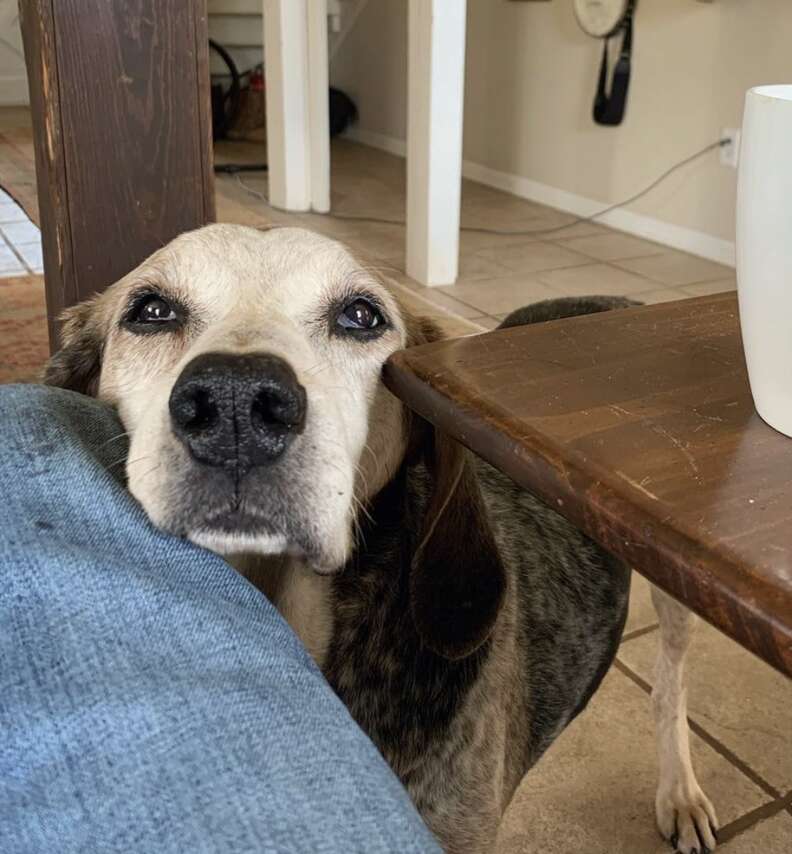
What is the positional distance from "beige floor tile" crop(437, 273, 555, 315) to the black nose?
3078 millimetres

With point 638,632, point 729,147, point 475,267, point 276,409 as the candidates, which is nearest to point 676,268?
point 729,147

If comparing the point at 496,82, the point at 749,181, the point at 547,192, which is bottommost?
the point at 547,192

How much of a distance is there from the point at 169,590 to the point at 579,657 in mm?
1167

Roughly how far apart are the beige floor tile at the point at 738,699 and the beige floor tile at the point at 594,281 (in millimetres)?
2276

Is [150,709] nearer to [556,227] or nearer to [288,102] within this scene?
[288,102]

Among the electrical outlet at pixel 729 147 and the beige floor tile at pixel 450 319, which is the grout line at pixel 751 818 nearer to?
the beige floor tile at pixel 450 319

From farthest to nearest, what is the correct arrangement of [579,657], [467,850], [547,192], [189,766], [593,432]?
[547,192] < [579,657] < [467,850] < [593,432] < [189,766]

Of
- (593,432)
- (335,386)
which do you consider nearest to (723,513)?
(593,432)

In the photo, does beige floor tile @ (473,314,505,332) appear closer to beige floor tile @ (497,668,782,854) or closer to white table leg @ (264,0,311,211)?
beige floor tile @ (497,668,782,854)

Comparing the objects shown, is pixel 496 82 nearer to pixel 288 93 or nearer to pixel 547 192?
pixel 547 192

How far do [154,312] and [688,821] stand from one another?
1.25 metres

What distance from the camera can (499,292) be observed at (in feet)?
13.6

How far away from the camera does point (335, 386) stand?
1.08m

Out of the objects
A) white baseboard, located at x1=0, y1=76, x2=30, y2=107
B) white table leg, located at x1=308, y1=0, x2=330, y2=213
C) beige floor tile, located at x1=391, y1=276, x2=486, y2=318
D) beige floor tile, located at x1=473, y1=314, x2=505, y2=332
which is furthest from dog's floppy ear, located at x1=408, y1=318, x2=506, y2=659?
white baseboard, located at x1=0, y1=76, x2=30, y2=107
